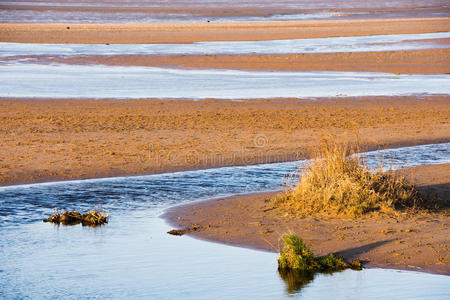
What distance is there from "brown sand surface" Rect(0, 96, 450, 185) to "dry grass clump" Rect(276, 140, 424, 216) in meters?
4.74

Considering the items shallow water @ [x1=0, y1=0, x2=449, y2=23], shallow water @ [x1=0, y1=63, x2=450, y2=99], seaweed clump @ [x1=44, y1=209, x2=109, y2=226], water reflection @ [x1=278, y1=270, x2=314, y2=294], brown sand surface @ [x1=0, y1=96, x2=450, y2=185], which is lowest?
water reflection @ [x1=278, y1=270, x2=314, y2=294]

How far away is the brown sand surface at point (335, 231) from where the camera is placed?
32.7ft

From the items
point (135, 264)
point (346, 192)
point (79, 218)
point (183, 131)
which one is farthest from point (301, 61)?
point (135, 264)

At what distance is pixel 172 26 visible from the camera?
214ft

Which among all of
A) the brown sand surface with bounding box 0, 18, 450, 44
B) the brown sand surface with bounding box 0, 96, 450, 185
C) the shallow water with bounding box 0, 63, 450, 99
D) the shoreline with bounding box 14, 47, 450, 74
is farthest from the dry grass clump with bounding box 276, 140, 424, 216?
the brown sand surface with bounding box 0, 18, 450, 44

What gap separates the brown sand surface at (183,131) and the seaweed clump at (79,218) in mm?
3344

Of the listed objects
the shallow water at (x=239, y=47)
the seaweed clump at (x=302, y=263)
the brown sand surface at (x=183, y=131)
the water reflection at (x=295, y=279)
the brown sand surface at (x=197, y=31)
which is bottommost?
the water reflection at (x=295, y=279)

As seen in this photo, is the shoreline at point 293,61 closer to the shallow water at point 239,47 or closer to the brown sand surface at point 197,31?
the shallow water at point 239,47

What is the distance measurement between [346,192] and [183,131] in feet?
30.3

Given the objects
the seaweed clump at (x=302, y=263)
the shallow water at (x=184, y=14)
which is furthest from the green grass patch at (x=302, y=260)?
the shallow water at (x=184, y=14)

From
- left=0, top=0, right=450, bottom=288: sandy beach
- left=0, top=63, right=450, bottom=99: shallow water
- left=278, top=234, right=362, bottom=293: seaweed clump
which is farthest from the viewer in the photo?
left=0, top=63, right=450, bottom=99: shallow water

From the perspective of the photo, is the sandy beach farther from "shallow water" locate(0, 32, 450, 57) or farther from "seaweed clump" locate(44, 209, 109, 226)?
"seaweed clump" locate(44, 209, 109, 226)

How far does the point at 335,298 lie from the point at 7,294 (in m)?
3.56

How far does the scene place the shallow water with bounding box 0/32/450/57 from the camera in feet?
140
